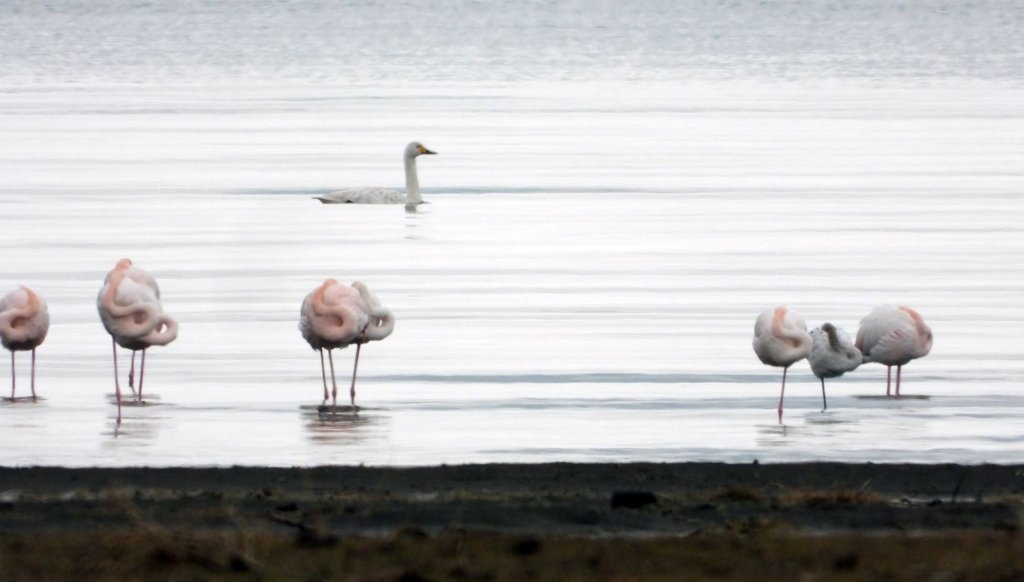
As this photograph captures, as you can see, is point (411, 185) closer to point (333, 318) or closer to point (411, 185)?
point (411, 185)

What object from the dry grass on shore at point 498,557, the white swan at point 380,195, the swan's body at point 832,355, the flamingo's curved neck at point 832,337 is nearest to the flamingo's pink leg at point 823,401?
the swan's body at point 832,355

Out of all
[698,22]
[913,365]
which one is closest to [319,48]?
[698,22]

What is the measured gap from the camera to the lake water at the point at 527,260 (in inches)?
536

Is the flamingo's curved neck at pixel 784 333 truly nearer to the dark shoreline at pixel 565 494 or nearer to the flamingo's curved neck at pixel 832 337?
the flamingo's curved neck at pixel 832 337

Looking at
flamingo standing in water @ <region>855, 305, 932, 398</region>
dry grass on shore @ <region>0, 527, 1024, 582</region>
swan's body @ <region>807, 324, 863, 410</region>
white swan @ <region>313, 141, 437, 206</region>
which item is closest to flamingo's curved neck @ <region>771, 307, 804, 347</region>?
swan's body @ <region>807, 324, 863, 410</region>

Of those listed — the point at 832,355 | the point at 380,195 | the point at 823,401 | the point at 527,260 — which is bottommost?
the point at 823,401

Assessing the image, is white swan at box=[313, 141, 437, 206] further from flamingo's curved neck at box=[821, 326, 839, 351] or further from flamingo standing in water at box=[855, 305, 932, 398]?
flamingo's curved neck at box=[821, 326, 839, 351]

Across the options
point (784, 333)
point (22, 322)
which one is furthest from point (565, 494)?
point (22, 322)

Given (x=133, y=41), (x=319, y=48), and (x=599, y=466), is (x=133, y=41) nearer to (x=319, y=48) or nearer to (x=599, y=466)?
(x=319, y=48)

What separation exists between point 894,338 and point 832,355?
542mm

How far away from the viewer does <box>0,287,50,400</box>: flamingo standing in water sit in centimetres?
1506

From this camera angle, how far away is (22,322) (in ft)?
49.7

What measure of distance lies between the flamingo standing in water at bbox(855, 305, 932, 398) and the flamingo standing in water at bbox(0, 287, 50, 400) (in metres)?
5.73

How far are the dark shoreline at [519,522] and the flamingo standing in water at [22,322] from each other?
13.1 ft
